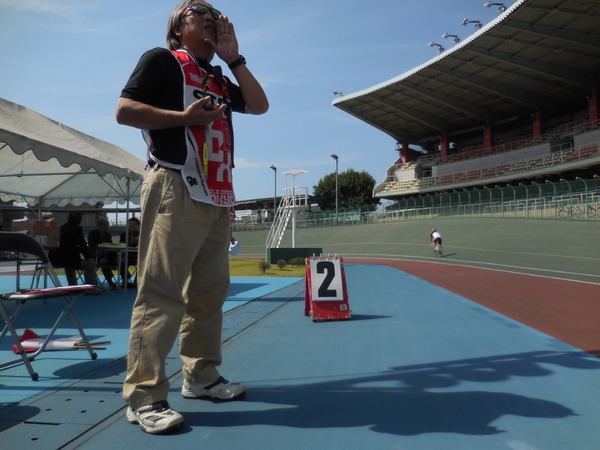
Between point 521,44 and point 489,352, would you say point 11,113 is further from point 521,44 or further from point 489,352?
point 521,44

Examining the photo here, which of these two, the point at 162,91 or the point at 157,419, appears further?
the point at 162,91

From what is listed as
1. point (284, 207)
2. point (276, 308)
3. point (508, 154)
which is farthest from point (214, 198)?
point (508, 154)

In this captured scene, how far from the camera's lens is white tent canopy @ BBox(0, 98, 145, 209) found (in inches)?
291

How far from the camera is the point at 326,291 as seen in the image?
6289mm

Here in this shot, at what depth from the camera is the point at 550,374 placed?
10.8ft

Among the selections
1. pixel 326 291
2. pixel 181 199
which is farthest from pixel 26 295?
pixel 326 291

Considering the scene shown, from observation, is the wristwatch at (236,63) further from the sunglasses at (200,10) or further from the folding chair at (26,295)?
the folding chair at (26,295)

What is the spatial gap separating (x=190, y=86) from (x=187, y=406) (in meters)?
1.95

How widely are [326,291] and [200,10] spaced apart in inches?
175

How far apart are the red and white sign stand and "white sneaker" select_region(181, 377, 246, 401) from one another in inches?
127

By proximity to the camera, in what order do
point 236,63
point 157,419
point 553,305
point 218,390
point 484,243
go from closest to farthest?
point 157,419 → point 236,63 → point 218,390 → point 553,305 → point 484,243

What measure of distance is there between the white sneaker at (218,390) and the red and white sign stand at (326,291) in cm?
323

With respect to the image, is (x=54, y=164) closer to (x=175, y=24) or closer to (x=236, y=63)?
(x=175, y=24)

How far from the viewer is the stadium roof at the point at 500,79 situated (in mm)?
33156
